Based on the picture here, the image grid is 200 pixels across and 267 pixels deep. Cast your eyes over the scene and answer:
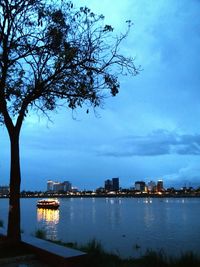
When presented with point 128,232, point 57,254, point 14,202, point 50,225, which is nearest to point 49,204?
point 50,225

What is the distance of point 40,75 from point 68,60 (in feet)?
4.54

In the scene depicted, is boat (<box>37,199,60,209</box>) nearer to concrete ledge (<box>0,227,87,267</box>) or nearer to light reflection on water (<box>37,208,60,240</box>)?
light reflection on water (<box>37,208,60,240</box>)

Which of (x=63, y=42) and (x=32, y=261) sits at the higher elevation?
(x=63, y=42)

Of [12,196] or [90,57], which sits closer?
[12,196]

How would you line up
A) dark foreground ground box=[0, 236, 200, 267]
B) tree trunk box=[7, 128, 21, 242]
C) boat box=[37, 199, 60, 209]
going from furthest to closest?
boat box=[37, 199, 60, 209]
tree trunk box=[7, 128, 21, 242]
dark foreground ground box=[0, 236, 200, 267]

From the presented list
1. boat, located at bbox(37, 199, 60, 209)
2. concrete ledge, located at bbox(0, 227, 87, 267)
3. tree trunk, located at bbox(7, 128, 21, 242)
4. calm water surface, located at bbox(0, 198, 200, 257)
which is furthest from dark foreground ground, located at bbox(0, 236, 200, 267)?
boat, located at bbox(37, 199, 60, 209)

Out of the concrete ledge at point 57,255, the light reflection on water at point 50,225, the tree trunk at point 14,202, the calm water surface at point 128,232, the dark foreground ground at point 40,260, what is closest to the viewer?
the concrete ledge at point 57,255

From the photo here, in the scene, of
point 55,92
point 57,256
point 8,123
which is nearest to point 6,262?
point 57,256

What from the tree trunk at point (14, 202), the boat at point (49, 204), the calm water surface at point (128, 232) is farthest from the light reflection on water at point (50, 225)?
the boat at point (49, 204)

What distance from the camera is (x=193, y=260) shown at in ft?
45.1

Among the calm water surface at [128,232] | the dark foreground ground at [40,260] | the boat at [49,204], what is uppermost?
the boat at [49,204]

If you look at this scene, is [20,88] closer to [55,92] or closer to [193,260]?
[55,92]

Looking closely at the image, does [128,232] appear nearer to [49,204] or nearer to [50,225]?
[50,225]

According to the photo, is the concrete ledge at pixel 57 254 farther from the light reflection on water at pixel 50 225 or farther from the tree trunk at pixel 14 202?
the light reflection on water at pixel 50 225
